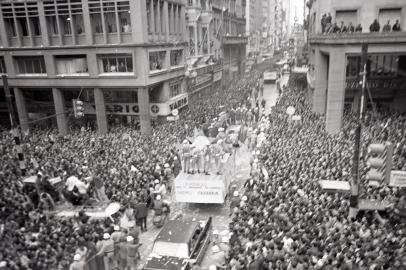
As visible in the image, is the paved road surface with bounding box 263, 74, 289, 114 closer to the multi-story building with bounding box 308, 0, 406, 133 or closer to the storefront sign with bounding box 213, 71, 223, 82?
the storefront sign with bounding box 213, 71, 223, 82

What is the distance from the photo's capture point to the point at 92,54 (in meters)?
28.6

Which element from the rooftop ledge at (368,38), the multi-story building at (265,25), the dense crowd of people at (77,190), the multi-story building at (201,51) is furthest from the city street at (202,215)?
the multi-story building at (265,25)

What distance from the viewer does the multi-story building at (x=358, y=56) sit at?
2369 cm

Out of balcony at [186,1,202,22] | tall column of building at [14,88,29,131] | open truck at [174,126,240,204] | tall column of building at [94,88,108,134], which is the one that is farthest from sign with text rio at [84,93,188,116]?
open truck at [174,126,240,204]

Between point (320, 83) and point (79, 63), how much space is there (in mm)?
20077

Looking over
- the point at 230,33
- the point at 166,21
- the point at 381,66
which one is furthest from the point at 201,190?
the point at 230,33

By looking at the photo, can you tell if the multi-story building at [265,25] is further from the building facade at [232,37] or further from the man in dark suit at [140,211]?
the man in dark suit at [140,211]

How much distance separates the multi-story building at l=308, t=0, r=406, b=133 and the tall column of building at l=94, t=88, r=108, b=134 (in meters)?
17.3

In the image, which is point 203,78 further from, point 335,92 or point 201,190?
point 201,190

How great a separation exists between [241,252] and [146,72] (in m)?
19.9

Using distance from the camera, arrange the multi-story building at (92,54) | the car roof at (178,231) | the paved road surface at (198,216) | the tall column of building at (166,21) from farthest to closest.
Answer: the tall column of building at (166,21), the multi-story building at (92,54), the paved road surface at (198,216), the car roof at (178,231)

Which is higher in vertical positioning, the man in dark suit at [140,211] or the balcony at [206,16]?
the balcony at [206,16]

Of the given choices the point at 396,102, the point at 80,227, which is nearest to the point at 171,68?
the point at 396,102

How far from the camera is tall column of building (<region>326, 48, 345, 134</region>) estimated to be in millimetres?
24875
